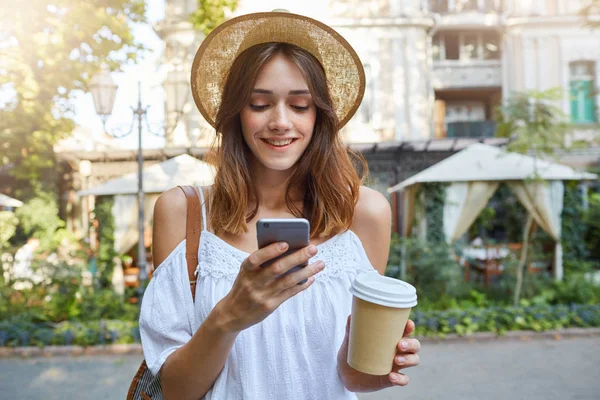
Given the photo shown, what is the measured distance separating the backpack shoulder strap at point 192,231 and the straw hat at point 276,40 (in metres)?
0.32

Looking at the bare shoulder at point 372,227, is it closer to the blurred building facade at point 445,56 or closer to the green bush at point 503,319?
the green bush at point 503,319

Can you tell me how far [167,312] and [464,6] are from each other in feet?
57.9

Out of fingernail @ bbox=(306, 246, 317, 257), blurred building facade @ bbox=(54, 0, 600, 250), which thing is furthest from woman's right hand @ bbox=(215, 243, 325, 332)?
blurred building facade @ bbox=(54, 0, 600, 250)

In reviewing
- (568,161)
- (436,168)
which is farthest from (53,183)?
(568,161)

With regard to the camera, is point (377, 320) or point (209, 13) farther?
point (209, 13)

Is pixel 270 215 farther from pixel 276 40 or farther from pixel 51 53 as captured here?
pixel 51 53

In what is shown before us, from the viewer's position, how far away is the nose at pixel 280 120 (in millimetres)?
1350

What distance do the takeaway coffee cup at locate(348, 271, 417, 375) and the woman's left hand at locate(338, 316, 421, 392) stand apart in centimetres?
2

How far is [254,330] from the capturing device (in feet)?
4.56

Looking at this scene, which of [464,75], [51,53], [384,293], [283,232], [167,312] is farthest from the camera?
[464,75]

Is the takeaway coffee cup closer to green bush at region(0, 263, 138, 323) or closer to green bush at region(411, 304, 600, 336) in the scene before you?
green bush at region(411, 304, 600, 336)

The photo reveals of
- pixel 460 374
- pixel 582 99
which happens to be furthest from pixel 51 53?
pixel 582 99

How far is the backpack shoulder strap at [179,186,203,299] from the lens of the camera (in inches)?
54.2

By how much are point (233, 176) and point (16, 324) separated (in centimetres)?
686
